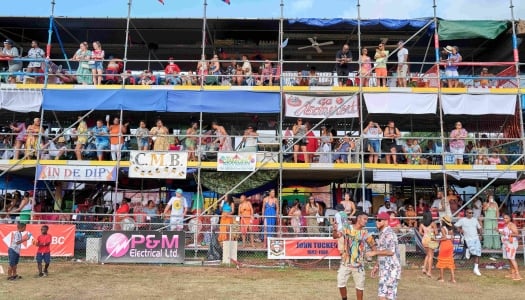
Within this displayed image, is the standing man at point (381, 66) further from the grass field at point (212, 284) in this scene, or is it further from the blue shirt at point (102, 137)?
the blue shirt at point (102, 137)

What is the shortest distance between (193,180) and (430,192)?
370 inches

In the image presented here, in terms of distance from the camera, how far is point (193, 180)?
1670cm

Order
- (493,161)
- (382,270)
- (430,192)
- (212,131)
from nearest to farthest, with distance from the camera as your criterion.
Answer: (382,270), (493,161), (212,131), (430,192)

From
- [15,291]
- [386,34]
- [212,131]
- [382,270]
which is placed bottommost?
[15,291]

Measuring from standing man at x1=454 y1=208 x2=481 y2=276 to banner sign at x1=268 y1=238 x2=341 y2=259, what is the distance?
3.50 m

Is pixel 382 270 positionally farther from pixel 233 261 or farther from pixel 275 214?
pixel 275 214

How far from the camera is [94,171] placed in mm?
14117

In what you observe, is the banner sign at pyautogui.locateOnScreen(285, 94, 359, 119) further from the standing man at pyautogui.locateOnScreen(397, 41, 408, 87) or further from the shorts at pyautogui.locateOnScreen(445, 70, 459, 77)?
the shorts at pyautogui.locateOnScreen(445, 70, 459, 77)

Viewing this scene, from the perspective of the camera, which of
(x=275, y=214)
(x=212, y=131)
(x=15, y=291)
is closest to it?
(x=15, y=291)

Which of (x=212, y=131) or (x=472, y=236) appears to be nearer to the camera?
(x=472, y=236)

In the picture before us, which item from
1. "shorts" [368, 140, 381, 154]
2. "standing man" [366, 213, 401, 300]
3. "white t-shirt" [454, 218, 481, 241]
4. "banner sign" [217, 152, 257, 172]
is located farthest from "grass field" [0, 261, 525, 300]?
"shorts" [368, 140, 381, 154]

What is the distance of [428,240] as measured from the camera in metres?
11.4

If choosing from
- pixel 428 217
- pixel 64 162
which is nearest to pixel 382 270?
pixel 428 217

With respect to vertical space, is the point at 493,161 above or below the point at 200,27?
below
